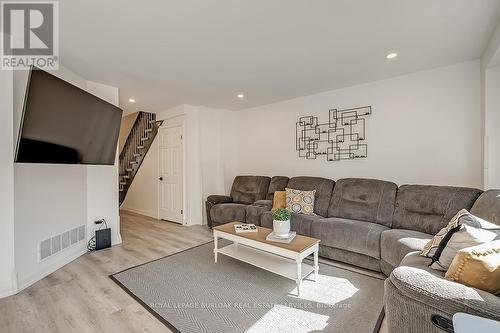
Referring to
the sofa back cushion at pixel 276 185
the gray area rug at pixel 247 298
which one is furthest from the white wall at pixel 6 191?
the sofa back cushion at pixel 276 185

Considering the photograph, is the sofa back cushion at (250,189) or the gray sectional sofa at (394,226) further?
the sofa back cushion at (250,189)

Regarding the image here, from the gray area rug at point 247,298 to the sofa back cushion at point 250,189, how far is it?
63.2 inches

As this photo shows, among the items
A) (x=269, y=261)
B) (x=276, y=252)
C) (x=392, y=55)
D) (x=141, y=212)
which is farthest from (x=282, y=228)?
(x=141, y=212)

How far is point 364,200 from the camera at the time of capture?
10.0 feet

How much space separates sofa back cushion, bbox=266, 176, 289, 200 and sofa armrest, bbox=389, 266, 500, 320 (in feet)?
9.04

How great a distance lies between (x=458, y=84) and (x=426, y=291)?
2.84 m

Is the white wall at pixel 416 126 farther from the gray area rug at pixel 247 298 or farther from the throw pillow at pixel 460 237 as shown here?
the gray area rug at pixel 247 298

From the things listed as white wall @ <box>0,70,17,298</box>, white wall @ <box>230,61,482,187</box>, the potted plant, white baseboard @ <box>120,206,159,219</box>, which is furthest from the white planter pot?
white baseboard @ <box>120,206,159,219</box>

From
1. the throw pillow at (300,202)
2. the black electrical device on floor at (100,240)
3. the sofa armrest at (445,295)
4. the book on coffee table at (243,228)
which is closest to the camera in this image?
the sofa armrest at (445,295)

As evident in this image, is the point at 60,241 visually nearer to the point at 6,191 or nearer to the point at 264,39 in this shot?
the point at 6,191

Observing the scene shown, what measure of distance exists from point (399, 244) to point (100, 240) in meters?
3.67

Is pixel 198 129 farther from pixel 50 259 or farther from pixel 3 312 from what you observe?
pixel 3 312

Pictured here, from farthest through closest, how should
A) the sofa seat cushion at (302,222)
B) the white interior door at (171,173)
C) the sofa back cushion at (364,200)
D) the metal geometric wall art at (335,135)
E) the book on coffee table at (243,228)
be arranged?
the white interior door at (171,173), the metal geometric wall art at (335,135), the sofa seat cushion at (302,222), the sofa back cushion at (364,200), the book on coffee table at (243,228)

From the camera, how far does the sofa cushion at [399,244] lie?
2120 millimetres
